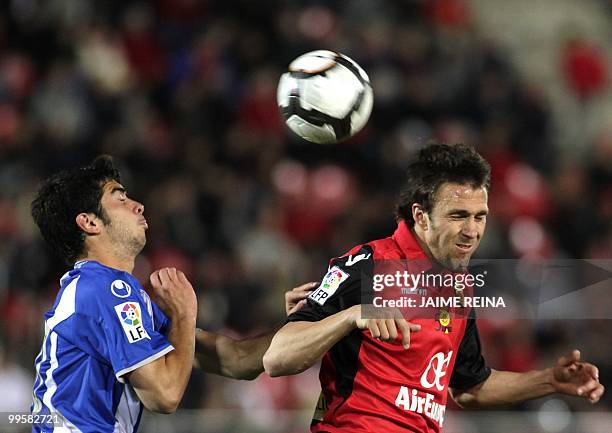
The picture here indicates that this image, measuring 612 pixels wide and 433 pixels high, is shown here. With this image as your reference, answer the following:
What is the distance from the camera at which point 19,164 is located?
852 centimetres

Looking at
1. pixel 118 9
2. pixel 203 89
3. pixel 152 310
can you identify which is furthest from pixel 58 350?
pixel 118 9

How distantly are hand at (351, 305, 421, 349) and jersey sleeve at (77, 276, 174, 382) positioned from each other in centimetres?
77

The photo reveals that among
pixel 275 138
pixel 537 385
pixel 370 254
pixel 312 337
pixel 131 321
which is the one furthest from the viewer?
pixel 275 138

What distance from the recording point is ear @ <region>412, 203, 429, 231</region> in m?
4.03

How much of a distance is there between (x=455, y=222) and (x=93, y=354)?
4.82 ft

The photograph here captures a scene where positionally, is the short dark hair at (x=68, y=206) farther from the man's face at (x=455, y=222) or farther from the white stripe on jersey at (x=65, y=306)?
the man's face at (x=455, y=222)

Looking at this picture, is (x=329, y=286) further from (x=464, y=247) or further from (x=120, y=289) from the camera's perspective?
(x=120, y=289)

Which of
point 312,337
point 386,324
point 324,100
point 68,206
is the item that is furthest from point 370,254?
point 68,206

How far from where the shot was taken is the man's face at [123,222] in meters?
3.96

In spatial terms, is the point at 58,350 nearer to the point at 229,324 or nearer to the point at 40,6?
the point at 229,324

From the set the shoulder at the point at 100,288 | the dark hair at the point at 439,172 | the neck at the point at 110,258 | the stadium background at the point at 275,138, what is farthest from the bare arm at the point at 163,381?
the stadium background at the point at 275,138

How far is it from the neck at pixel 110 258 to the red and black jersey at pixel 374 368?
2.33ft

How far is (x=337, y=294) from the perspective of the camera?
3.79m

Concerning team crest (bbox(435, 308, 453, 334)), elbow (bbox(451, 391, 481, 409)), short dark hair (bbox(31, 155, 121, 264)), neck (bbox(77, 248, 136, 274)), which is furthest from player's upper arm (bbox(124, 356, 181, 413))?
elbow (bbox(451, 391, 481, 409))
